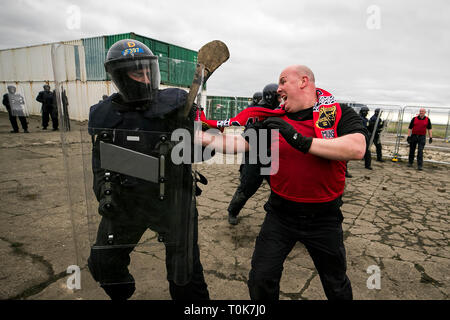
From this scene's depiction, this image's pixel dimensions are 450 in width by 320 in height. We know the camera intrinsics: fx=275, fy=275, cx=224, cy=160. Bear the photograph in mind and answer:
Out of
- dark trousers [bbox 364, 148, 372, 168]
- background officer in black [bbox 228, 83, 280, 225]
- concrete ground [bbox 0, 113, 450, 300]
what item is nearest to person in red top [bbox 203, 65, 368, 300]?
concrete ground [bbox 0, 113, 450, 300]

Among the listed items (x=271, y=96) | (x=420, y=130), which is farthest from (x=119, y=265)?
(x=420, y=130)

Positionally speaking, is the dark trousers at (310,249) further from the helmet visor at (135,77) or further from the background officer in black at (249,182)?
the background officer in black at (249,182)

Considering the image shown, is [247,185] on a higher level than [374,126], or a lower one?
lower

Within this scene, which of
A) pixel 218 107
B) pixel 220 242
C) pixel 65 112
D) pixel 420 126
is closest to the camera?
pixel 65 112

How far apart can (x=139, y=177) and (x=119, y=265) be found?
55 cm

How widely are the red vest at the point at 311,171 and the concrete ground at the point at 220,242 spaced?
33.8 inches

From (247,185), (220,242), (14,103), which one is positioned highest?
(14,103)

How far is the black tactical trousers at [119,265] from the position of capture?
138 cm

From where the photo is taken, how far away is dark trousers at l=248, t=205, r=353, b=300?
5.37 ft

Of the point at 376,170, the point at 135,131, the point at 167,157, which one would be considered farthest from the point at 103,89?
the point at 376,170

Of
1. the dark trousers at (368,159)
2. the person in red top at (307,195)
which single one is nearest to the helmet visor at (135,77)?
the person in red top at (307,195)

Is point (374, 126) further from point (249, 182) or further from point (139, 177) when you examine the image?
point (139, 177)

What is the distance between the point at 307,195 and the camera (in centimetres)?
166
